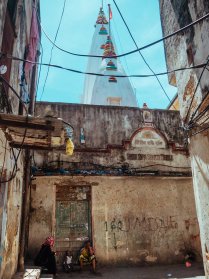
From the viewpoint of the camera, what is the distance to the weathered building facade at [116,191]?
1142 centimetres

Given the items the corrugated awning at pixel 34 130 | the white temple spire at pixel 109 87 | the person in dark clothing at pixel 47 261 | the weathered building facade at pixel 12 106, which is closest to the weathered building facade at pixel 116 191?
the person in dark clothing at pixel 47 261

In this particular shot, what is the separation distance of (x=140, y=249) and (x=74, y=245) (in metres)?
2.56

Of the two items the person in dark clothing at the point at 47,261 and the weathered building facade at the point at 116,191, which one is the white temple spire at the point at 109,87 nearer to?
the weathered building facade at the point at 116,191

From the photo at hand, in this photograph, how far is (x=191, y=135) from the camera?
692 cm

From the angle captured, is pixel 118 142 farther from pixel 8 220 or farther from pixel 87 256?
pixel 8 220

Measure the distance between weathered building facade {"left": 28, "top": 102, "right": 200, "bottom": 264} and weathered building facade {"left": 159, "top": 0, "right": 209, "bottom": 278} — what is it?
5.22 metres

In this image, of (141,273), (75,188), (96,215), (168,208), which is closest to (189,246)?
(168,208)

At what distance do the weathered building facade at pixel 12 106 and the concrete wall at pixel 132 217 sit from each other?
262 cm

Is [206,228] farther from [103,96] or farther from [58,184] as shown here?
[103,96]

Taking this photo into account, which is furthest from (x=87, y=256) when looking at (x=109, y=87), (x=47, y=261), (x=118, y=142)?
(x=109, y=87)

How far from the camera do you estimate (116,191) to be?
12117 millimetres

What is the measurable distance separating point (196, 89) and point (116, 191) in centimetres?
674

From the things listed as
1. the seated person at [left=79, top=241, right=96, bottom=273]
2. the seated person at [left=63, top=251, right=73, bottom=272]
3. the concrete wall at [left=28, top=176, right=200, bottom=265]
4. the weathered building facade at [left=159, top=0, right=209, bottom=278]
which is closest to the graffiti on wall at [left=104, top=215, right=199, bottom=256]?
the concrete wall at [left=28, top=176, right=200, bottom=265]

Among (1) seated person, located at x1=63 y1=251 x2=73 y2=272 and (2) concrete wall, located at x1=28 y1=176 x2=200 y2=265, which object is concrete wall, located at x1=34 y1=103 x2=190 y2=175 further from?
(1) seated person, located at x1=63 y1=251 x2=73 y2=272
